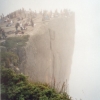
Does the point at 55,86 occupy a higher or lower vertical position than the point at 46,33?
lower

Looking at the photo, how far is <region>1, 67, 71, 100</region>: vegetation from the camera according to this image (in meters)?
4.14

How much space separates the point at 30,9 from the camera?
428 centimetres

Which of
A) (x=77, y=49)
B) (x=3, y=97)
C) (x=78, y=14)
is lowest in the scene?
(x=3, y=97)

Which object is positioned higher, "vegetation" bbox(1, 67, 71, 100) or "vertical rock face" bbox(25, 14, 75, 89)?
"vertical rock face" bbox(25, 14, 75, 89)

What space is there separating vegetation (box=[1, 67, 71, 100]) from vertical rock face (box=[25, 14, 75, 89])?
4.4 inches

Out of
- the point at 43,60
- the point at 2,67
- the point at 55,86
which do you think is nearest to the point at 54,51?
the point at 43,60

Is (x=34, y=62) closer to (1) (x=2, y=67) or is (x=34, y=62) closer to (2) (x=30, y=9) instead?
(1) (x=2, y=67)

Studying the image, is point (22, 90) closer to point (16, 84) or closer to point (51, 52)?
point (16, 84)

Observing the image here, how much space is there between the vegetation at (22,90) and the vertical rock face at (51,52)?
0.36 ft

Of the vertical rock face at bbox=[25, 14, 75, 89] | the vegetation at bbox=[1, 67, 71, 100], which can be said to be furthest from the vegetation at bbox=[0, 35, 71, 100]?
the vertical rock face at bbox=[25, 14, 75, 89]

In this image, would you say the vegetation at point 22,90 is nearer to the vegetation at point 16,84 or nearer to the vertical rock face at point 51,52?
the vegetation at point 16,84

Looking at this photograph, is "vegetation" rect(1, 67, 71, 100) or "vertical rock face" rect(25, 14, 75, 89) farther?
"vertical rock face" rect(25, 14, 75, 89)

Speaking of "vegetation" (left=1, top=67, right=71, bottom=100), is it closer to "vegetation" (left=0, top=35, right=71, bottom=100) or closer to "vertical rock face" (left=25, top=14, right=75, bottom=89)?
"vegetation" (left=0, top=35, right=71, bottom=100)

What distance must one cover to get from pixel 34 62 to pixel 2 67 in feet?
1.51
